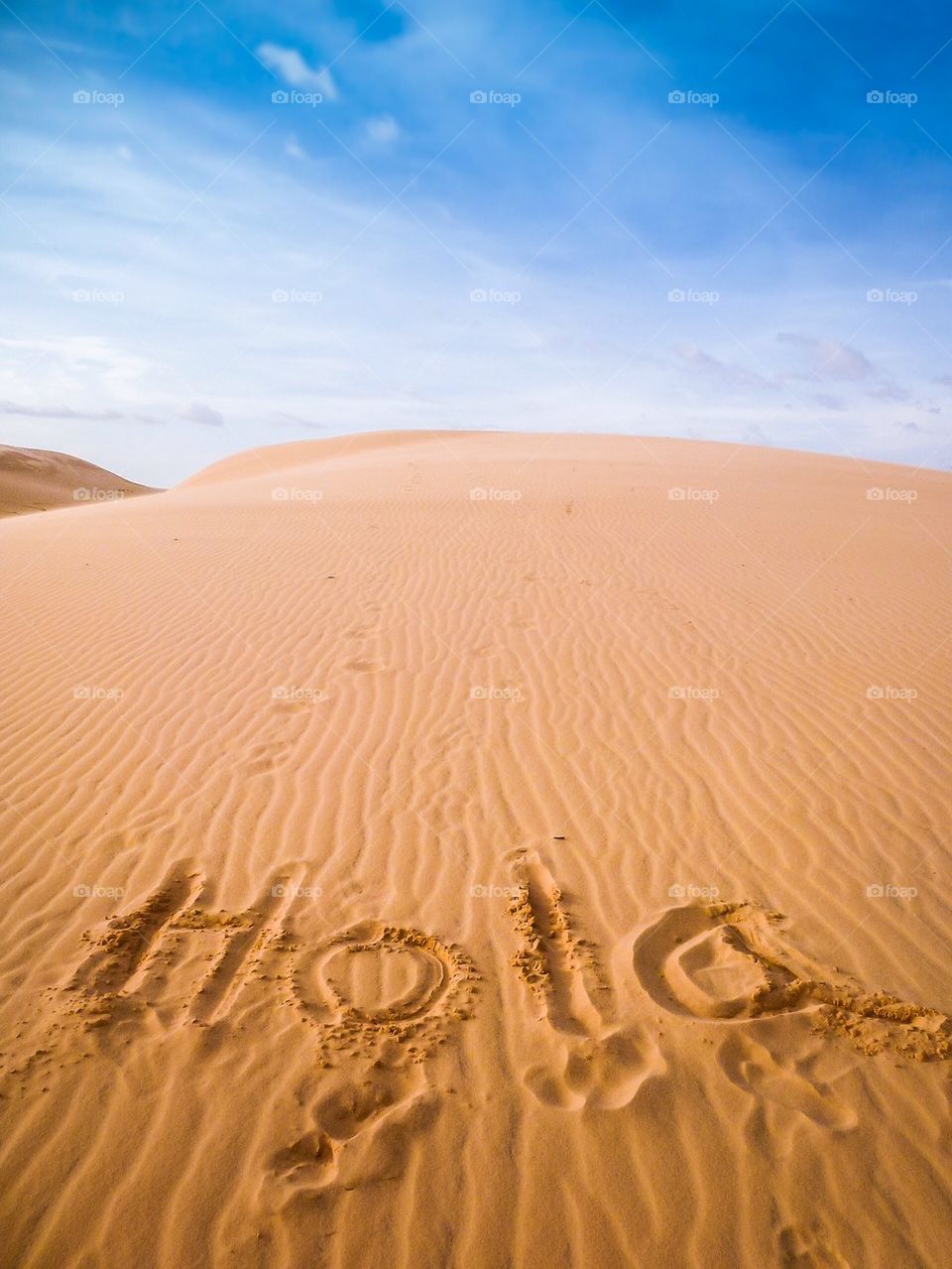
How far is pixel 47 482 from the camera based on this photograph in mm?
40938

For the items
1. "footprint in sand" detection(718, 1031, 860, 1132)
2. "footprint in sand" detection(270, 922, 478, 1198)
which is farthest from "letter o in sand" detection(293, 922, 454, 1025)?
"footprint in sand" detection(718, 1031, 860, 1132)

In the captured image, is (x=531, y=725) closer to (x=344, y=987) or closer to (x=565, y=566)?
(x=344, y=987)

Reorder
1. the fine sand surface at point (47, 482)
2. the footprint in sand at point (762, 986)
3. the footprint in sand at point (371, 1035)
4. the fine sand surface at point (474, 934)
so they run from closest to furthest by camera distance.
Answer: the fine sand surface at point (474, 934)
the footprint in sand at point (371, 1035)
the footprint in sand at point (762, 986)
the fine sand surface at point (47, 482)

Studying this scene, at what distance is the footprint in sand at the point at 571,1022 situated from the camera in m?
2.87

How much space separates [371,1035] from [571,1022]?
3.04ft

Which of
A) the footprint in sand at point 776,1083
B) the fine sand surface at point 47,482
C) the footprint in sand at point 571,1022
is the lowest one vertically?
the footprint in sand at point 776,1083

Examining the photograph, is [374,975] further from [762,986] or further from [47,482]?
[47,482]

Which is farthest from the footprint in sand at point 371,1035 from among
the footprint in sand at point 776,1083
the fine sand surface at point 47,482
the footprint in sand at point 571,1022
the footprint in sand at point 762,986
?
the fine sand surface at point 47,482

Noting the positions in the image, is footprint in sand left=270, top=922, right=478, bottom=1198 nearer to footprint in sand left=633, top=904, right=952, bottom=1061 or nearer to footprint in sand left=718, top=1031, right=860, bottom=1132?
footprint in sand left=633, top=904, right=952, bottom=1061

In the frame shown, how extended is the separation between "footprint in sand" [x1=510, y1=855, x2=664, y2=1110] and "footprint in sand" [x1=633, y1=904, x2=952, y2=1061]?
0.28 m

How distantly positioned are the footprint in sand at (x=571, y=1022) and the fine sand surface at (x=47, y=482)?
1215 inches

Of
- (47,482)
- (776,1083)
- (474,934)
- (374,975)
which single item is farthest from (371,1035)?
(47,482)

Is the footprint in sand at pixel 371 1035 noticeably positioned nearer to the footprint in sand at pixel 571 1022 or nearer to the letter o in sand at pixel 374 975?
the letter o in sand at pixel 374 975

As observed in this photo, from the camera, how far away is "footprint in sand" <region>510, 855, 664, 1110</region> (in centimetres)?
287
